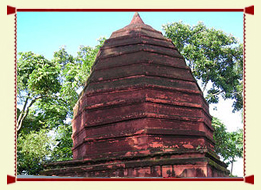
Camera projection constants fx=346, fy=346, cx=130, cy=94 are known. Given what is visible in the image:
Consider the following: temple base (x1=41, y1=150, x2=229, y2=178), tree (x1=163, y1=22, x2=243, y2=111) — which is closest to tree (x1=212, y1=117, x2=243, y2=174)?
tree (x1=163, y1=22, x2=243, y2=111)

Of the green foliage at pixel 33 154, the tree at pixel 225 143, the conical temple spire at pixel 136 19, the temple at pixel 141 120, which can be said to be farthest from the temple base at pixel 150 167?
the tree at pixel 225 143

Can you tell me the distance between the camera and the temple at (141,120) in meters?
8.26

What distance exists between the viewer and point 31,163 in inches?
596

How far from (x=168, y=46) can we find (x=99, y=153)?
170 inches

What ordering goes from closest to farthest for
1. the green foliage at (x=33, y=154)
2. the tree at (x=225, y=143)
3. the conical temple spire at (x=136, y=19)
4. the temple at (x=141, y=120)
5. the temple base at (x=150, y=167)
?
the temple base at (x=150, y=167) < the temple at (x=141, y=120) < the conical temple spire at (x=136, y=19) < the green foliage at (x=33, y=154) < the tree at (x=225, y=143)

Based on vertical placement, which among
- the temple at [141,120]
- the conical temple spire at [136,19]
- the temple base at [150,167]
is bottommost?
the temple base at [150,167]

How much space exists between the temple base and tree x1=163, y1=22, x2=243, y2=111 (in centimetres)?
1144

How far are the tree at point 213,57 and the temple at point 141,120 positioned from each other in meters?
8.88

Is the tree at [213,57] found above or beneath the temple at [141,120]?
above

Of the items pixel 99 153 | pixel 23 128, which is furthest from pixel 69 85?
pixel 99 153

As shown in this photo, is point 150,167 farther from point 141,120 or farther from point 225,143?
point 225,143

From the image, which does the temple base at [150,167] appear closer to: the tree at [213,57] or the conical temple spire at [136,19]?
the conical temple spire at [136,19]

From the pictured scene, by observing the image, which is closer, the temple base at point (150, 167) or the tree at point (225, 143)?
the temple base at point (150, 167)

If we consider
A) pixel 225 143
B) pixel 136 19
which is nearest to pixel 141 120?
pixel 136 19
